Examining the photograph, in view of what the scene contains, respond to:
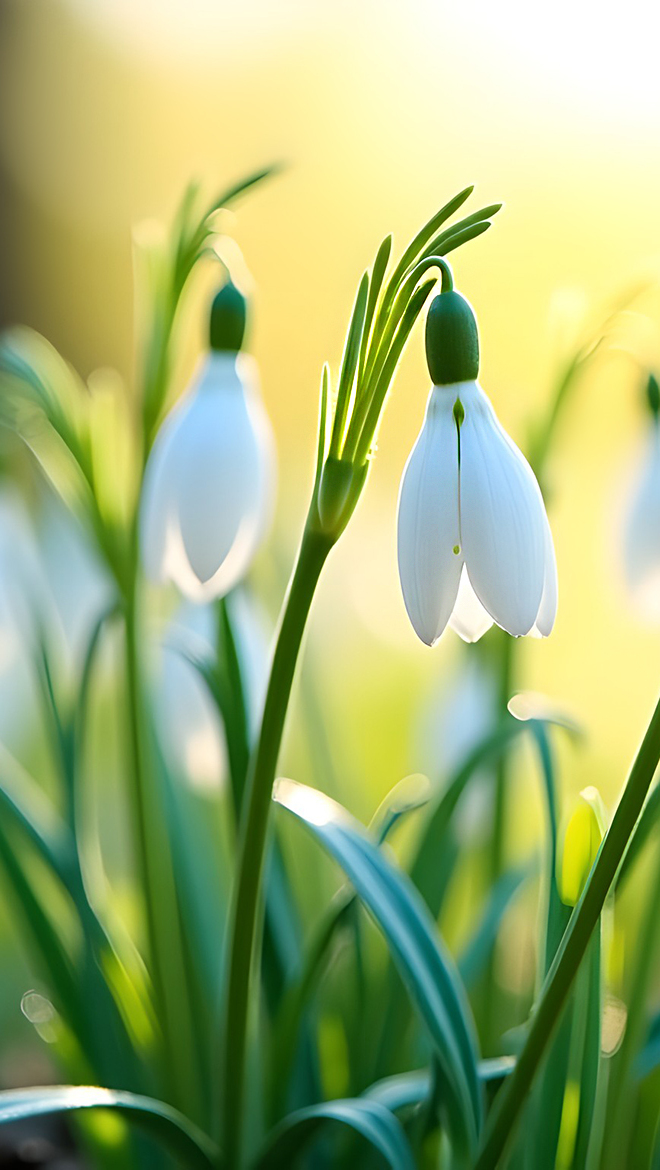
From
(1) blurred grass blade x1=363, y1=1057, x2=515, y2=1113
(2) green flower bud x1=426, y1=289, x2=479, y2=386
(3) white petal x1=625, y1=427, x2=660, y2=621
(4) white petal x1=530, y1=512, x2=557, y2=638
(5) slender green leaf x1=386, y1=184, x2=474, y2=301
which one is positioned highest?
(5) slender green leaf x1=386, y1=184, x2=474, y2=301

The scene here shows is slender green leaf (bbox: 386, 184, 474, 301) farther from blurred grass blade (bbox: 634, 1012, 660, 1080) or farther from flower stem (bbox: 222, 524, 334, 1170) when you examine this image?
blurred grass blade (bbox: 634, 1012, 660, 1080)

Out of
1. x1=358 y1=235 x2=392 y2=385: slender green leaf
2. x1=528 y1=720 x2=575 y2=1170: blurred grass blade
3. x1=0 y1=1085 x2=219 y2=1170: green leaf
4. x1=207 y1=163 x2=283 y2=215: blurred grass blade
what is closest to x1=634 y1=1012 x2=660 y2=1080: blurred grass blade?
x1=528 y1=720 x2=575 y2=1170: blurred grass blade

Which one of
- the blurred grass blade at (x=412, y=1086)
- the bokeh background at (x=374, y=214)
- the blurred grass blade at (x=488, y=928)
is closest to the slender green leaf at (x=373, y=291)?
the bokeh background at (x=374, y=214)

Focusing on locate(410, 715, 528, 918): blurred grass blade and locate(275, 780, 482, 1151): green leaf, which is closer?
locate(275, 780, 482, 1151): green leaf

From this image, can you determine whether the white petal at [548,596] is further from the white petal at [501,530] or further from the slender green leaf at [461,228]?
the slender green leaf at [461,228]

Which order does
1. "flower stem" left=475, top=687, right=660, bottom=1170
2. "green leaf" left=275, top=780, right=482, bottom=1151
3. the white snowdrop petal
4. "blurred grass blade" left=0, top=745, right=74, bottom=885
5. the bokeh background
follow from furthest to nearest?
1. the bokeh background
2. "blurred grass blade" left=0, top=745, right=74, bottom=885
3. the white snowdrop petal
4. "green leaf" left=275, top=780, right=482, bottom=1151
5. "flower stem" left=475, top=687, right=660, bottom=1170

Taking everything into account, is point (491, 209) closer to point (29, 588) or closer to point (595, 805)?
point (595, 805)

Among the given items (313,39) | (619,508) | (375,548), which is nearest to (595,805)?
(619,508)

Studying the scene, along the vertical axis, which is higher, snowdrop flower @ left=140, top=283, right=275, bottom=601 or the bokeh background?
the bokeh background
